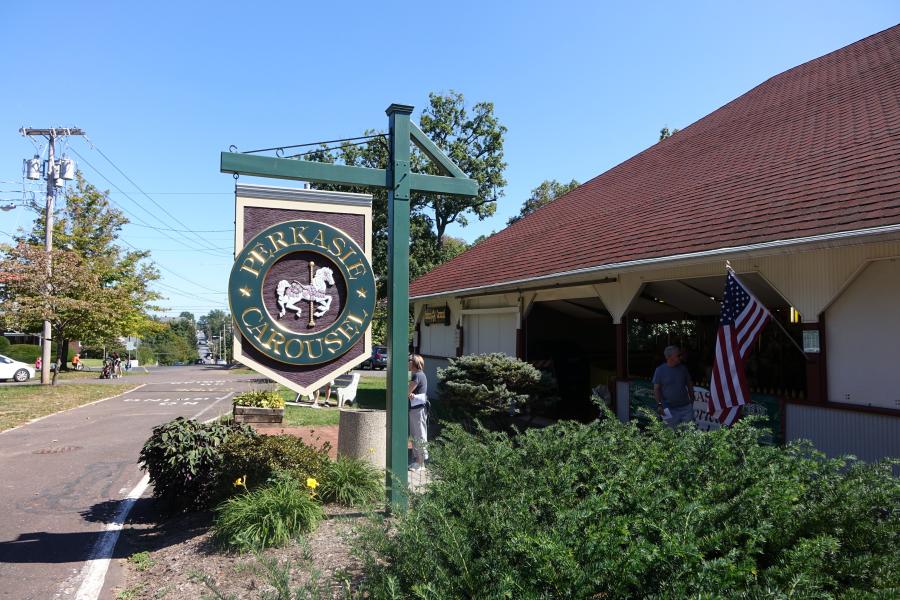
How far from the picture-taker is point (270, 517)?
5.17m

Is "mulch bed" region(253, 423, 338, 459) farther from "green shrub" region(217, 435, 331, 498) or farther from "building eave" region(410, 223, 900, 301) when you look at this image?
"building eave" region(410, 223, 900, 301)

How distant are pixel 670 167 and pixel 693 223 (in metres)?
4.81

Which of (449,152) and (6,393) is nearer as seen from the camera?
(6,393)

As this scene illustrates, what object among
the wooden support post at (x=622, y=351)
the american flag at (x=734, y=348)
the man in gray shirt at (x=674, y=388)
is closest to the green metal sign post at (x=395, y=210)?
the american flag at (x=734, y=348)

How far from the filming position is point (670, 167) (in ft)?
43.4

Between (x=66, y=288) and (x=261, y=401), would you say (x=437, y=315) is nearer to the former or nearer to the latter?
(x=261, y=401)

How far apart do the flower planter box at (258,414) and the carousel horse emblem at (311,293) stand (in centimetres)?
507

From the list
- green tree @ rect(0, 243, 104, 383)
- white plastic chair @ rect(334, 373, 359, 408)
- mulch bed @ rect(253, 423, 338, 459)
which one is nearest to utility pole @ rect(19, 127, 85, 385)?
green tree @ rect(0, 243, 104, 383)

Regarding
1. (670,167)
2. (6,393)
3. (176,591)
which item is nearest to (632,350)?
(670,167)

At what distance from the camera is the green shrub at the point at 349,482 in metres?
6.10

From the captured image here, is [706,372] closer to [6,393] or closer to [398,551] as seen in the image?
[398,551]

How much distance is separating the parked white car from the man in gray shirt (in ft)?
101

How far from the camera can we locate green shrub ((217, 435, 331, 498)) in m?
6.05

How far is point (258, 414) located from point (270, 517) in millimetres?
5054
